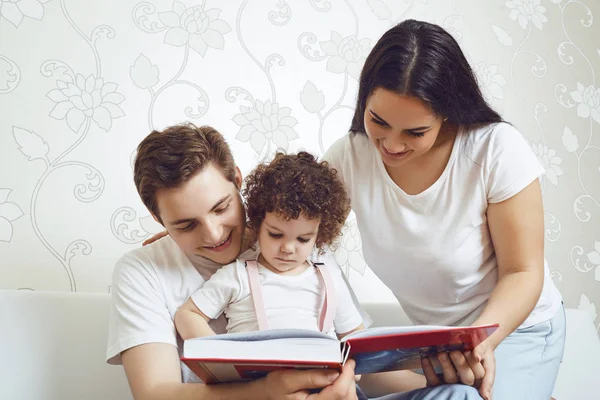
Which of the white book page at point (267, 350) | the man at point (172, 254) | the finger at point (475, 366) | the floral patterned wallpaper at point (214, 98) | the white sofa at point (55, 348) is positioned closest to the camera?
the white book page at point (267, 350)

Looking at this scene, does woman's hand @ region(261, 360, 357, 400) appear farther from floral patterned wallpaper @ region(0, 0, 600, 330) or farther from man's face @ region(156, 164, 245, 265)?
floral patterned wallpaper @ region(0, 0, 600, 330)

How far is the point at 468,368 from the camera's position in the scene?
1028 mm

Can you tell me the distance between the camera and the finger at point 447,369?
103cm

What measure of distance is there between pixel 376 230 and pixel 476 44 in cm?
127

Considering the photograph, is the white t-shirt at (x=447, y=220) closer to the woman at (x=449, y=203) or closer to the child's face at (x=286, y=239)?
the woman at (x=449, y=203)

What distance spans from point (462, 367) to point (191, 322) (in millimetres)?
533

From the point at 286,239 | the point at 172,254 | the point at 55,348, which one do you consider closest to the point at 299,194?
the point at 286,239

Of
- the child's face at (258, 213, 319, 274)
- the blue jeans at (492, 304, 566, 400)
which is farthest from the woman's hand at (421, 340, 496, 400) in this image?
the child's face at (258, 213, 319, 274)

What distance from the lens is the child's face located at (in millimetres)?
1271

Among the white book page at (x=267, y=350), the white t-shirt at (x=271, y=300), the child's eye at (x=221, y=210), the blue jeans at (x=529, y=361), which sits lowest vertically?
the blue jeans at (x=529, y=361)

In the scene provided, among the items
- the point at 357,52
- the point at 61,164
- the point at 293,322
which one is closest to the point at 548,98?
the point at 357,52

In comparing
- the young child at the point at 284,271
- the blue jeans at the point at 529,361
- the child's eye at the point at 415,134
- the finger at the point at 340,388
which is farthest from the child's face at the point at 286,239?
the blue jeans at the point at 529,361

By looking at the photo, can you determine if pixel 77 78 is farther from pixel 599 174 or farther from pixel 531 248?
pixel 599 174

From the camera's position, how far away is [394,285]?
1.46 m
